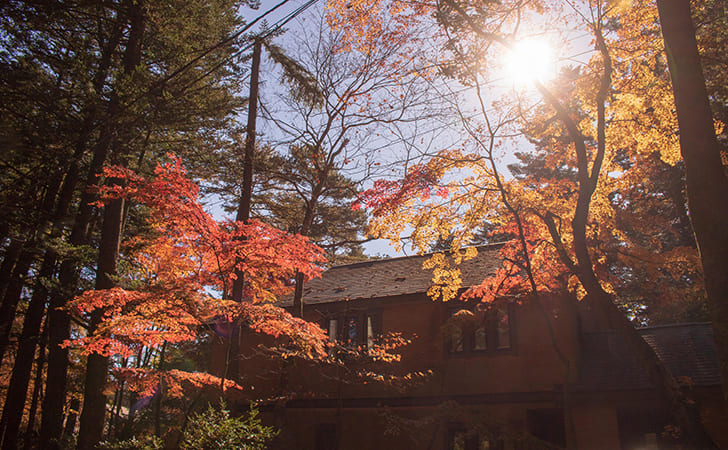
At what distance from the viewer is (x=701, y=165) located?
486 cm

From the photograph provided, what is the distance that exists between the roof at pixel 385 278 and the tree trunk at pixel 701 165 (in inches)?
367

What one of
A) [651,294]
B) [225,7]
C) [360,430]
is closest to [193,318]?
[360,430]

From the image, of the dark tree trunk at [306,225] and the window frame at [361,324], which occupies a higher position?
the dark tree trunk at [306,225]

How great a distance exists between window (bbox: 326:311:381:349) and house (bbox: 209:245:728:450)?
0.04 metres

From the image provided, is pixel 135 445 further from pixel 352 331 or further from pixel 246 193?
pixel 352 331

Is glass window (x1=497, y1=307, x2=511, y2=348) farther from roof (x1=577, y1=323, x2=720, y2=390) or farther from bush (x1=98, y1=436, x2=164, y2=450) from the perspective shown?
bush (x1=98, y1=436, x2=164, y2=450)

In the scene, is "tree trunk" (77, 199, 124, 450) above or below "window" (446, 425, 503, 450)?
above

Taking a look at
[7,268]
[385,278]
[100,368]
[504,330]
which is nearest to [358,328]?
[385,278]

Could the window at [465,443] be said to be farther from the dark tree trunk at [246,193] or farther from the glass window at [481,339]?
the dark tree trunk at [246,193]

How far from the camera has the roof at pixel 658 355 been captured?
11.2 meters

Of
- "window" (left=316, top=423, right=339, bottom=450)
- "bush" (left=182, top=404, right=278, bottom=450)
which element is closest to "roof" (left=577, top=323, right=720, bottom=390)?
"window" (left=316, top=423, right=339, bottom=450)

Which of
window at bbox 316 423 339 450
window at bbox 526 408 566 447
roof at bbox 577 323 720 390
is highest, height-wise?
roof at bbox 577 323 720 390

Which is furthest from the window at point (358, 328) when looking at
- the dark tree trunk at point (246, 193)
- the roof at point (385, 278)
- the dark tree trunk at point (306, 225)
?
the dark tree trunk at point (246, 193)

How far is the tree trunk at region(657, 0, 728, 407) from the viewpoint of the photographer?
455 cm
